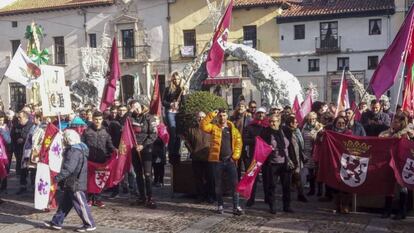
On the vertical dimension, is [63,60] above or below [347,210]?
above

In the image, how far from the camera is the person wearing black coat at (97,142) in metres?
9.84

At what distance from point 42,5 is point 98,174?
38.8 meters

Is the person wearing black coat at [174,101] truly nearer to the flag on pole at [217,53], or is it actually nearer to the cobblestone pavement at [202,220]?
the flag on pole at [217,53]

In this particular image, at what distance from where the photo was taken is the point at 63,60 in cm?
4522

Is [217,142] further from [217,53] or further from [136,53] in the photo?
[136,53]

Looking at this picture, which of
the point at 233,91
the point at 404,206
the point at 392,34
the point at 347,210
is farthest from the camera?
the point at 233,91

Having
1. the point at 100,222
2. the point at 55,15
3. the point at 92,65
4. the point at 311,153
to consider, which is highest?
the point at 55,15

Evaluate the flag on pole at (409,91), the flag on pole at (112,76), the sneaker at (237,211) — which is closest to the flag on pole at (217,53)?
the flag on pole at (112,76)

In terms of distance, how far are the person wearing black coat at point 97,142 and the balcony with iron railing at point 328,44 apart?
94.4ft

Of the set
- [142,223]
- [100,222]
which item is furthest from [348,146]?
[100,222]

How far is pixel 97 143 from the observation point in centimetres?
984

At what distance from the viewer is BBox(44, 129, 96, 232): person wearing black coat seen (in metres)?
8.01

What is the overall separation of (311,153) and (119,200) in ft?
12.2

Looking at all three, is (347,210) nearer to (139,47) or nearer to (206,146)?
(206,146)
